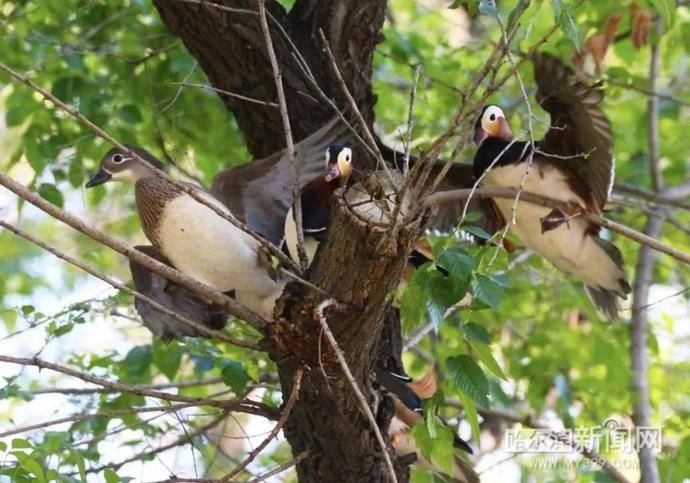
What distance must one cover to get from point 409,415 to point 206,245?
2.57 feet

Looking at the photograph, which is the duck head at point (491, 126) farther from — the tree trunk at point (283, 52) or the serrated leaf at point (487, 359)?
the serrated leaf at point (487, 359)

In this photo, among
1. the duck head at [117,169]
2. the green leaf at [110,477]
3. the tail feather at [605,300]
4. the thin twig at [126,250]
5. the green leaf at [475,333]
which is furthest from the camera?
the tail feather at [605,300]

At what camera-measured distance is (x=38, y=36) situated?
418 cm

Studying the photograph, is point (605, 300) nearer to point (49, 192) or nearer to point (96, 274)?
point (49, 192)

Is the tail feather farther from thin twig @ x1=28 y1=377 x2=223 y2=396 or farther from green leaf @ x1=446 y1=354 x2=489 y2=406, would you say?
green leaf @ x1=446 y1=354 x2=489 y2=406

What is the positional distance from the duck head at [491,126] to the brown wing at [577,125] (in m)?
0.24

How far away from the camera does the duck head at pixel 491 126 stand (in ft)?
13.1

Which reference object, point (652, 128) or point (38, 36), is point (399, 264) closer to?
point (38, 36)

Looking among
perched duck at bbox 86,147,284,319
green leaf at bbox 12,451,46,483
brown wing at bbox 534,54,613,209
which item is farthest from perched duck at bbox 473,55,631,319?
green leaf at bbox 12,451,46,483

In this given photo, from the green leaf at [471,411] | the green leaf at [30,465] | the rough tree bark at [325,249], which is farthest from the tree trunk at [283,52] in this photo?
the green leaf at [30,465]

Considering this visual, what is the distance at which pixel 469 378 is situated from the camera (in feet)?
8.79

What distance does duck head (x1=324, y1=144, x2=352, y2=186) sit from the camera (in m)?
3.29

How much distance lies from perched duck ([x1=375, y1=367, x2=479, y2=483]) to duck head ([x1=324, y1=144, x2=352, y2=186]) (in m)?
0.55

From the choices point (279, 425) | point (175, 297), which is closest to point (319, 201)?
point (175, 297)
